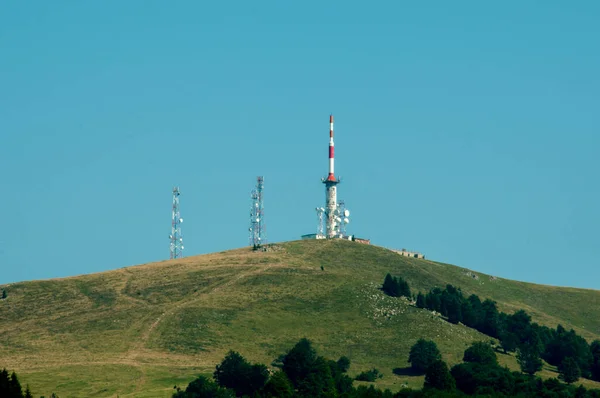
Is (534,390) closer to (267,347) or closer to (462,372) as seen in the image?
(462,372)

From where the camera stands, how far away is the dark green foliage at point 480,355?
194 m

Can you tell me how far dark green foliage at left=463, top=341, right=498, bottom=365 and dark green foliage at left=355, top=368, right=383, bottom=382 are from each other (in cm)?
1570

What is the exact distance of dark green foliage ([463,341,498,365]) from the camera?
193875 millimetres

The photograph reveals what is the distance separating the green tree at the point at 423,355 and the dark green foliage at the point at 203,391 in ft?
111

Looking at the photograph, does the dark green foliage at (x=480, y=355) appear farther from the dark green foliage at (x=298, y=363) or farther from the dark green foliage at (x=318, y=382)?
the dark green foliage at (x=318, y=382)

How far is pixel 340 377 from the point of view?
178 m

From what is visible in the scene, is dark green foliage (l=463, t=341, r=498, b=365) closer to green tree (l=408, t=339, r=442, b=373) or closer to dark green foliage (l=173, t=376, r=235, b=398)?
green tree (l=408, t=339, r=442, b=373)

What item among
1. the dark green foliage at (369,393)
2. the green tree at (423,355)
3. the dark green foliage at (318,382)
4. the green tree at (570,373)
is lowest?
the dark green foliage at (369,393)

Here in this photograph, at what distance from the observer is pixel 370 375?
184750mm

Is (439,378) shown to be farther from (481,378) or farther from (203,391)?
(203,391)

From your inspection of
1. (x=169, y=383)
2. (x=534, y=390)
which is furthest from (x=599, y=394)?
(x=169, y=383)

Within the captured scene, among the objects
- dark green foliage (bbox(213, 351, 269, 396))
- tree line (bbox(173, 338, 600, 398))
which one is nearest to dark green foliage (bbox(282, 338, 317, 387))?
tree line (bbox(173, 338, 600, 398))

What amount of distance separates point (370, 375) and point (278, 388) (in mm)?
24951

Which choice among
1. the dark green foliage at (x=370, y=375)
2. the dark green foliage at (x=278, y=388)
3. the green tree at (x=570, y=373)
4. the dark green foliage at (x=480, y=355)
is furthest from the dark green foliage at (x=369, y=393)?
the green tree at (x=570, y=373)
